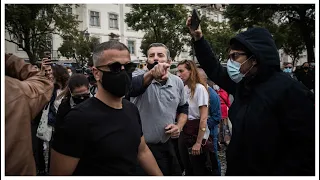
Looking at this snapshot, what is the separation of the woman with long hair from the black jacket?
1976 millimetres

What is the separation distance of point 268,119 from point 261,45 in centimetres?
58

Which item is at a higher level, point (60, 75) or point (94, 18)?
point (94, 18)

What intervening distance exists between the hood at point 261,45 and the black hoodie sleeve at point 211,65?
1.38 feet

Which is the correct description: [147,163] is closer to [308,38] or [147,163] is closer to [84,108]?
[84,108]

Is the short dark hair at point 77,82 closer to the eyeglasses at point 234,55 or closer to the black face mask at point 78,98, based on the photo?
the black face mask at point 78,98

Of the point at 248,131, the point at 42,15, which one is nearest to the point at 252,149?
the point at 248,131

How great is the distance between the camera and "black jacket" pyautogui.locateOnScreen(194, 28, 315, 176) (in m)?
2.28

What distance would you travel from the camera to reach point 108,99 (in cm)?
240

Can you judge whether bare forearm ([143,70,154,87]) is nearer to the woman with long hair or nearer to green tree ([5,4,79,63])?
the woman with long hair

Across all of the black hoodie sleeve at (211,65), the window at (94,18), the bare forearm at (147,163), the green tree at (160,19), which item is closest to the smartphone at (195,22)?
the black hoodie sleeve at (211,65)

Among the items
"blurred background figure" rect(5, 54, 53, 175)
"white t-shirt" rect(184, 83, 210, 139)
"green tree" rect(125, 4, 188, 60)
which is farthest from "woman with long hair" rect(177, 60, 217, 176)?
"green tree" rect(125, 4, 188, 60)

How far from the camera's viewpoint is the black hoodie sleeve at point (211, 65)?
10.1ft

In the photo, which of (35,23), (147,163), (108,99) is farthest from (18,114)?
(35,23)

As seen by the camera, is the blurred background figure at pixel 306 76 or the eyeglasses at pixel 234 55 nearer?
the eyeglasses at pixel 234 55
